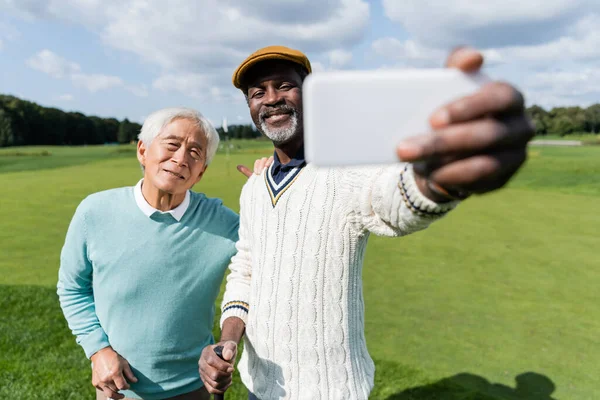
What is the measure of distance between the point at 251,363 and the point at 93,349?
0.65 m

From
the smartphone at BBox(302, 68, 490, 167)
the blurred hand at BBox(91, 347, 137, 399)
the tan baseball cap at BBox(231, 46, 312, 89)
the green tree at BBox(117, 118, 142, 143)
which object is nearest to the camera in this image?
the smartphone at BBox(302, 68, 490, 167)

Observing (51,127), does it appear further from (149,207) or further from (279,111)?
(279,111)

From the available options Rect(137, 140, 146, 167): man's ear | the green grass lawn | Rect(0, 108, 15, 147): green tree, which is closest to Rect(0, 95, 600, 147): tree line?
Rect(0, 108, 15, 147): green tree

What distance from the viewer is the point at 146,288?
1.74 m

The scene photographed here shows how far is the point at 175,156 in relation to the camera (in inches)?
67.3

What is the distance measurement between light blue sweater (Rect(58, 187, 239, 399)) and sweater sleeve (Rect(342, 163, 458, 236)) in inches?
31.0

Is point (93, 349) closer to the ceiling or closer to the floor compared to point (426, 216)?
closer to the floor

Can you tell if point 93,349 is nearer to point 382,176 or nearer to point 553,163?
point 382,176

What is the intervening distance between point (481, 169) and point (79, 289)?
5.67ft

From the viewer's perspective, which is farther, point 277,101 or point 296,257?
point 277,101

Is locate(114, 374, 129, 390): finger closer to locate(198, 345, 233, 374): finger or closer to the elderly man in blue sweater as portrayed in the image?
the elderly man in blue sweater

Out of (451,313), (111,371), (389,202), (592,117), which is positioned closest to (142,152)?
(111,371)

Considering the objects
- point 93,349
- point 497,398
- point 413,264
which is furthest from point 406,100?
point 413,264

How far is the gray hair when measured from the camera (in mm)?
1733
